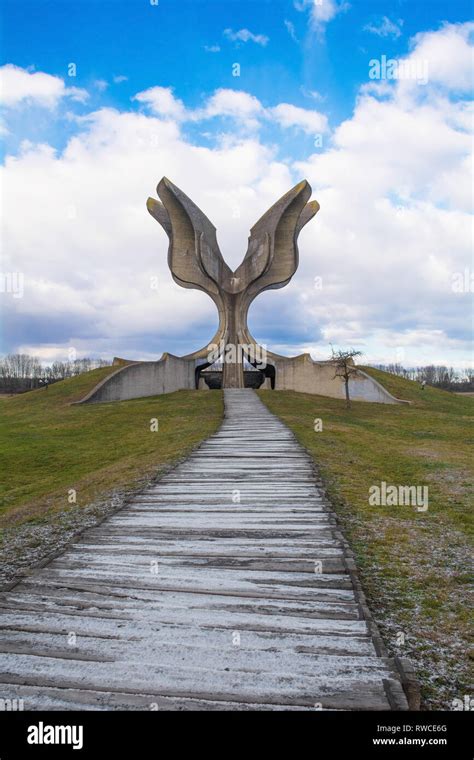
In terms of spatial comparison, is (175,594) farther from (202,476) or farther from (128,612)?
(202,476)

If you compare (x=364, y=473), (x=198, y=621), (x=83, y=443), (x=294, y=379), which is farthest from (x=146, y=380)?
(x=198, y=621)

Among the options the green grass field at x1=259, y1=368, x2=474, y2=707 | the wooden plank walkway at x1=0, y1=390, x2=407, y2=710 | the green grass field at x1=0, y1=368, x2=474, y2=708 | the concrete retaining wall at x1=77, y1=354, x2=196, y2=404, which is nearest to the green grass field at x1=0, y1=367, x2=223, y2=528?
the green grass field at x1=0, y1=368, x2=474, y2=708

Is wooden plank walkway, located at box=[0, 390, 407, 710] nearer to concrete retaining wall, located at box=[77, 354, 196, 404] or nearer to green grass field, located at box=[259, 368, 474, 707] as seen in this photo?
green grass field, located at box=[259, 368, 474, 707]

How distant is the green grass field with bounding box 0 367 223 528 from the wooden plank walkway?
3.55 m

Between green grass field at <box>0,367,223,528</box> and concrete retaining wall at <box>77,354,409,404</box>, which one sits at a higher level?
concrete retaining wall at <box>77,354,409,404</box>

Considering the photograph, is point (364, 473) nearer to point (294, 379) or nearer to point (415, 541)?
point (415, 541)

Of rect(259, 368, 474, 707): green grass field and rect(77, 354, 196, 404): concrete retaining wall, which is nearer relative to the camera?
rect(259, 368, 474, 707): green grass field

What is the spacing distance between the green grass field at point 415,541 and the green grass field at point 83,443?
4048 mm

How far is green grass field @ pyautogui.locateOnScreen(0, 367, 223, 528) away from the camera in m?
9.82

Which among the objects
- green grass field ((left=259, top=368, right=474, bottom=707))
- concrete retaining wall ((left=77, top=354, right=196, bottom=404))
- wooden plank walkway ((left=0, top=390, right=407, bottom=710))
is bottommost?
green grass field ((left=259, top=368, right=474, bottom=707))

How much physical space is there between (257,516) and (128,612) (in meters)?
2.69

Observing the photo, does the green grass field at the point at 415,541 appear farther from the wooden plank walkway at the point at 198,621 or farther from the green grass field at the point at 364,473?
the wooden plank walkway at the point at 198,621

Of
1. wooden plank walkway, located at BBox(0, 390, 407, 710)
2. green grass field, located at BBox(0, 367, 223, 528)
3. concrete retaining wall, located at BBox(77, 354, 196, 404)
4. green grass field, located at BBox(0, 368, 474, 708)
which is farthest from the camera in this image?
concrete retaining wall, located at BBox(77, 354, 196, 404)

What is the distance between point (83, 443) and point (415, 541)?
14373 millimetres
